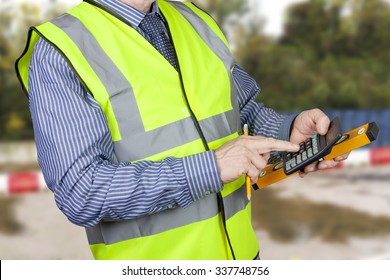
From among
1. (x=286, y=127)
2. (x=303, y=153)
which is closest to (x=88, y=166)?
(x=303, y=153)

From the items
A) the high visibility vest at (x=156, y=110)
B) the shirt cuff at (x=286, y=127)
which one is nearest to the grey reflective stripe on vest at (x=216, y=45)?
the high visibility vest at (x=156, y=110)

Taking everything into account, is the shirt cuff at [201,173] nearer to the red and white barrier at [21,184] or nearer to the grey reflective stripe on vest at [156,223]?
the grey reflective stripe on vest at [156,223]

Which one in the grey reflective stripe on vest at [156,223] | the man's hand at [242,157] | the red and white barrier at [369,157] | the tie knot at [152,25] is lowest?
the red and white barrier at [369,157]

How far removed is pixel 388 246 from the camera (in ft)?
14.2

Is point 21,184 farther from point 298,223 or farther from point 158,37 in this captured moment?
point 158,37

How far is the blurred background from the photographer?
563cm

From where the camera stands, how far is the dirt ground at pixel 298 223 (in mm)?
4312

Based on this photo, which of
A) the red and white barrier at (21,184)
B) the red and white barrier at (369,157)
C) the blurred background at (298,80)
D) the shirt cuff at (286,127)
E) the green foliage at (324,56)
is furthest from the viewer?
the green foliage at (324,56)

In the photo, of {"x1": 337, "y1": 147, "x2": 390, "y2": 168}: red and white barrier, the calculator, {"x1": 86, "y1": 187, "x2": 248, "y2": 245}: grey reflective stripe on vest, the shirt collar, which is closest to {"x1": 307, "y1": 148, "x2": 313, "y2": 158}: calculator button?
the calculator

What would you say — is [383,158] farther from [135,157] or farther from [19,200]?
[135,157]

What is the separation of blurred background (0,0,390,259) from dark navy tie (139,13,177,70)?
359cm

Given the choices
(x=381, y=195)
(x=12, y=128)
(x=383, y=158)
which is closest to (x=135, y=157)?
(x=381, y=195)

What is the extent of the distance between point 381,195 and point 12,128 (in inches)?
180

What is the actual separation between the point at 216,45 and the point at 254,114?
0.26 m
